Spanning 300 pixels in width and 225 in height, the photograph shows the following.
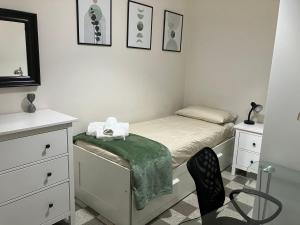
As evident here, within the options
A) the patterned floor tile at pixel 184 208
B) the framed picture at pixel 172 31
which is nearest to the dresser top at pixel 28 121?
the patterned floor tile at pixel 184 208

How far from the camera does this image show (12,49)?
2057 mm

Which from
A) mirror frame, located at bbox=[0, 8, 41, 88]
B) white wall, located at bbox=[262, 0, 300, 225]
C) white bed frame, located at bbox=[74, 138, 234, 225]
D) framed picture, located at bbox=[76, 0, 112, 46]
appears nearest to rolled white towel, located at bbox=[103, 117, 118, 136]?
white bed frame, located at bbox=[74, 138, 234, 225]

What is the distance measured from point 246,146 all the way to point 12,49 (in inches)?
107

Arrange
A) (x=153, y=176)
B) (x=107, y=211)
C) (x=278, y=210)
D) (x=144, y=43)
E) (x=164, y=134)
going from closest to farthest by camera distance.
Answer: (x=278, y=210)
(x=153, y=176)
(x=107, y=211)
(x=164, y=134)
(x=144, y=43)

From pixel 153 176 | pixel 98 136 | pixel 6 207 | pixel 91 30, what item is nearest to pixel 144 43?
pixel 91 30

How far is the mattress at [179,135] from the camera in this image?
2.39m

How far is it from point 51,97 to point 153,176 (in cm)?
121

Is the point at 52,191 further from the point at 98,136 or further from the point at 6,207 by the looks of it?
the point at 98,136

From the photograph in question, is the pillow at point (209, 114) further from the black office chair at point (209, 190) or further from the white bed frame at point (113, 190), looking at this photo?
the black office chair at point (209, 190)

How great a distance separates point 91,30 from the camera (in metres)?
2.59

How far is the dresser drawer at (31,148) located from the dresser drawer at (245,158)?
2189 millimetres

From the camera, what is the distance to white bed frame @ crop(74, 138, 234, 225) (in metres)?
2.07

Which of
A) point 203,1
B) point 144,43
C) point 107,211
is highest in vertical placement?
point 203,1

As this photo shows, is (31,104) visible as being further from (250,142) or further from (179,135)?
(250,142)
